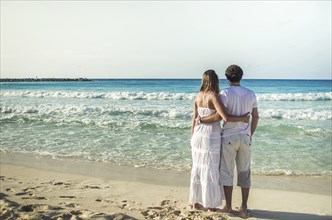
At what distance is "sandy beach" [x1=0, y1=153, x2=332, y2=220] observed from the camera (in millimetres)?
4617

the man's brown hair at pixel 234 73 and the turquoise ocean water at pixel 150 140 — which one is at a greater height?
the man's brown hair at pixel 234 73

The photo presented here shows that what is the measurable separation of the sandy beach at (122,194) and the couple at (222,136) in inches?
14.9

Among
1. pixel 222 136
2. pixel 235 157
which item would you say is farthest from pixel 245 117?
pixel 235 157

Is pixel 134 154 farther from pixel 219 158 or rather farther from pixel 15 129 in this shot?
pixel 15 129

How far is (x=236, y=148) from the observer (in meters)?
4.49

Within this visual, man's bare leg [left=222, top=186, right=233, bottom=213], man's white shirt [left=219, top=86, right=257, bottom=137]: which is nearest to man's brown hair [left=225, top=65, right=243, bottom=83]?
man's white shirt [left=219, top=86, right=257, bottom=137]

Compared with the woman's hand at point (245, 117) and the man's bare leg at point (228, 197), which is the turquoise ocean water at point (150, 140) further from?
the woman's hand at point (245, 117)

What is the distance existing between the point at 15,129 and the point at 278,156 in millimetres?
9160

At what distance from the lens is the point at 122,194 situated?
18.5 feet

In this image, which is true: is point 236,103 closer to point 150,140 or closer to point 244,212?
point 244,212

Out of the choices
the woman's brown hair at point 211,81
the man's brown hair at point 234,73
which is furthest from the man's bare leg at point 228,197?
the man's brown hair at point 234,73

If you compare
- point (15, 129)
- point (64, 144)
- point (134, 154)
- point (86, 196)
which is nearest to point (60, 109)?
point (15, 129)

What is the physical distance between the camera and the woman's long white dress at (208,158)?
4559 millimetres

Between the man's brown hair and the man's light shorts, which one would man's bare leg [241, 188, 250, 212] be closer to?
the man's light shorts
